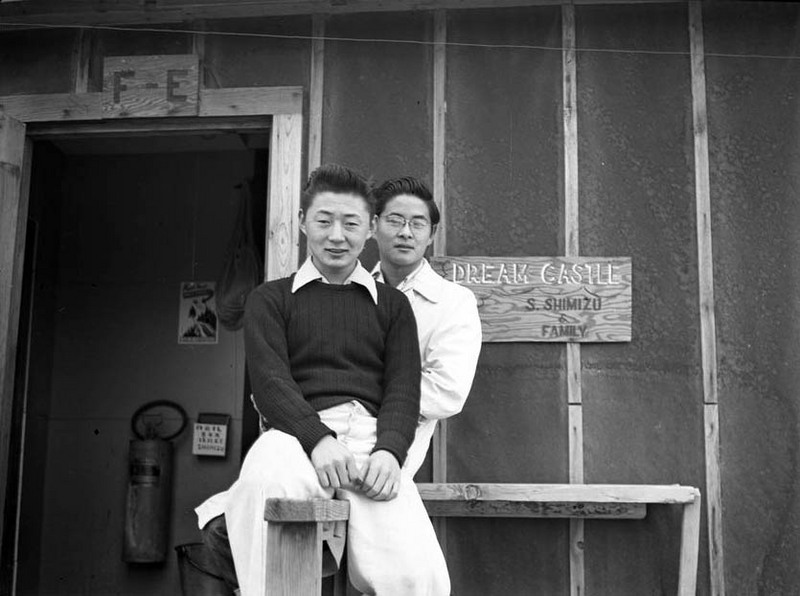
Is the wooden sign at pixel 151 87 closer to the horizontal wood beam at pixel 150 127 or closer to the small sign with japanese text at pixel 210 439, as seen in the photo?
the horizontal wood beam at pixel 150 127

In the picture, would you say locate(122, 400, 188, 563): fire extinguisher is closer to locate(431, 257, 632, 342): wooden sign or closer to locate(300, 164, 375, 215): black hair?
locate(431, 257, 632, 342): wooden sign

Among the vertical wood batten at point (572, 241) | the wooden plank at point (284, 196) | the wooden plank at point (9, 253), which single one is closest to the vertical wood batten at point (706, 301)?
the vertical wood batten at point (572, 241)

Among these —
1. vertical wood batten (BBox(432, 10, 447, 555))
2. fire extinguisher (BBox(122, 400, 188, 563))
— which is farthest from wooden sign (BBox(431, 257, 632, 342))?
fire extinguisher (BBox(122, 400, 188, 563))

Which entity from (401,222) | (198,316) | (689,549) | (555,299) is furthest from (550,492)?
(198,316)

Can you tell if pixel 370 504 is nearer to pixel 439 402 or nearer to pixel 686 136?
pixel 439 402

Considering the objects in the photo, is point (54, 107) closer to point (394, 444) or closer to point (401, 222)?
point (401, 222)

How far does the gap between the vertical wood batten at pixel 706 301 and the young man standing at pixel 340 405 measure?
4.86 ft

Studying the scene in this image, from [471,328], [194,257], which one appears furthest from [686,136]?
[194,257]

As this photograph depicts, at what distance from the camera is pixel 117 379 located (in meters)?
6.79

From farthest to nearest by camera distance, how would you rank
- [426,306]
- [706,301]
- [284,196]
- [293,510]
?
[284,196], [706,301], [426,306], [293,510]

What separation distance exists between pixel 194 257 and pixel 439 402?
396 centimetres

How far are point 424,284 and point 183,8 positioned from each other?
1.69m

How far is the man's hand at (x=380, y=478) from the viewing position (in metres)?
2.69

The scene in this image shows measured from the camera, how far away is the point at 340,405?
9.69 feet
